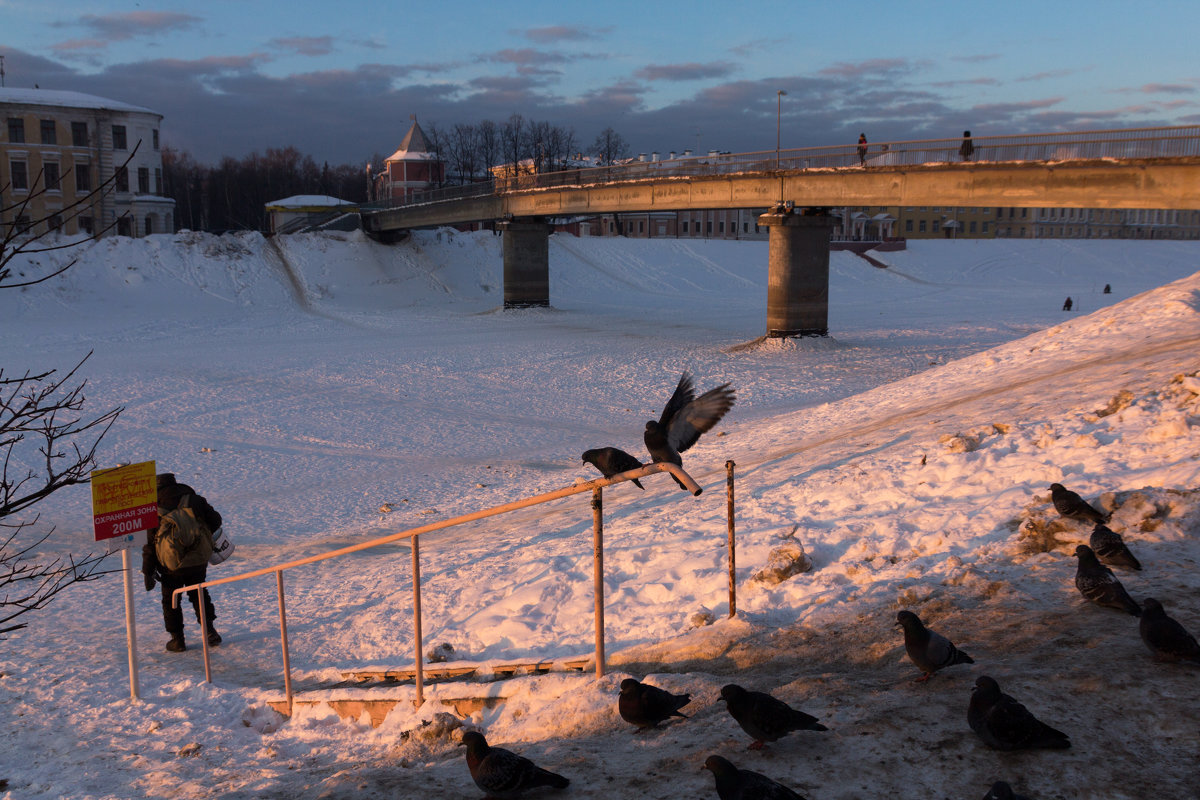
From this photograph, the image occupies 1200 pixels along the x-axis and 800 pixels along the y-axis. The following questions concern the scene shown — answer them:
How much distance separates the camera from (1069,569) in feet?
21.7

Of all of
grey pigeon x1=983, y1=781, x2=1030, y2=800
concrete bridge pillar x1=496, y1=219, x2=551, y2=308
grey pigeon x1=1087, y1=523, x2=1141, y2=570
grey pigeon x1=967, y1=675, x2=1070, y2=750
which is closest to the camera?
grey pigeon x1=983, y1=781, x2=1030, y2=800

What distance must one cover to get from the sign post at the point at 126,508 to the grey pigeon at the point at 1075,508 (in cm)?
768

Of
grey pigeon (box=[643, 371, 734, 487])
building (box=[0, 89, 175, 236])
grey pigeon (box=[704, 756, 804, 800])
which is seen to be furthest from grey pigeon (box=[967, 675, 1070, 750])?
building (box=[0, 89, 175, 236])

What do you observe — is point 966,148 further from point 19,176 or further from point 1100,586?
point 19,176

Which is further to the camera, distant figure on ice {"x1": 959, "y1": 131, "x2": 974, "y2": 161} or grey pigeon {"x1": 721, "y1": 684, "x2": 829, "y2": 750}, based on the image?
distant figure on ice {"x1": 959, "y1": 131, "x2": 974, "y2": 161}

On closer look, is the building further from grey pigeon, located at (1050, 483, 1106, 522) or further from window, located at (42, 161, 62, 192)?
grey pigeon, located at (1050, 483, 1106, 522)

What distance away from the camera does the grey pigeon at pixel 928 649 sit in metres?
4.88

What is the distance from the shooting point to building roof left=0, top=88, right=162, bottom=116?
5862cm

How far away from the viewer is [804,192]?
33.1 meters

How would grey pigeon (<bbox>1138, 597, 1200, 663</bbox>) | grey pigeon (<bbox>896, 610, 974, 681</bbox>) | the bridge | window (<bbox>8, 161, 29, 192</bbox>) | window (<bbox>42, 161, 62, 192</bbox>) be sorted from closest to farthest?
1. grey pigeon (<bbox>1138, 597, 1200, 663</bbox>)
2. grey pigeon (<bbox>896, 610, 974, 681</bbox>)
3. the bridge
4. window (<bbox>42, 161, 62, 192</bbox>)
5. window (<bbox>8, 161, 29, 192</bbox>)

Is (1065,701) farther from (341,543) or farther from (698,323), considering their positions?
(698,323)

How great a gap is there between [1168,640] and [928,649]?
1.27 m

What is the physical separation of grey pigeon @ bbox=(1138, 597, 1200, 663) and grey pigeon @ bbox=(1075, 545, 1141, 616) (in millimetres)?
796

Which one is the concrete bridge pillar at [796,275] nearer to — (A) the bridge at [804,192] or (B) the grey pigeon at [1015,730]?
(A) the bridge at [804,192]
